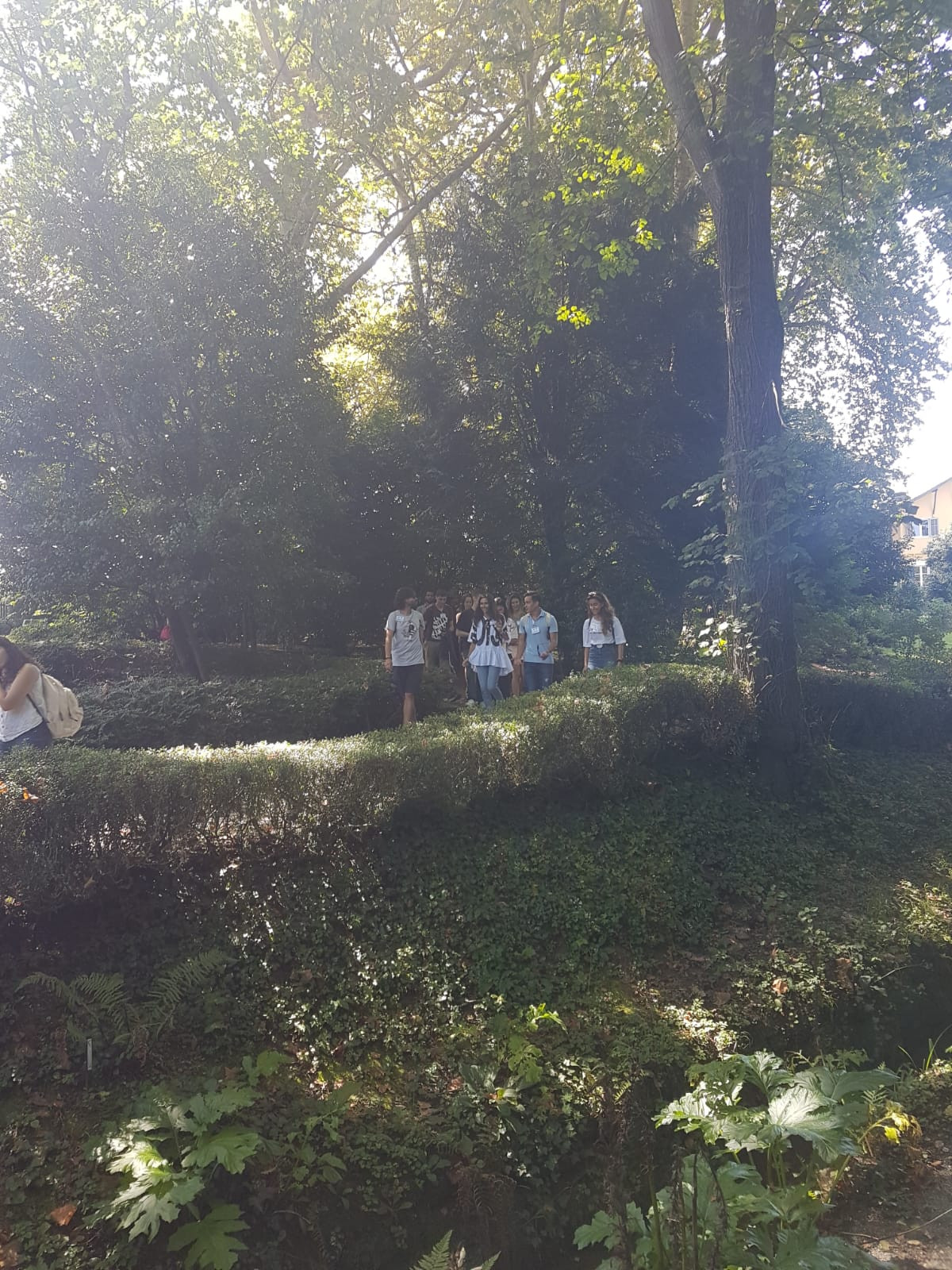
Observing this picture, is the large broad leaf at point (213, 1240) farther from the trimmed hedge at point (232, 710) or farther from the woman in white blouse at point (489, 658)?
the woman in white blouse at point (489, 658)

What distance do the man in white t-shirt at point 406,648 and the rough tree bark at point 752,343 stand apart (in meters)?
3.44

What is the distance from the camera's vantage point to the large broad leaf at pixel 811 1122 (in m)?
2.46

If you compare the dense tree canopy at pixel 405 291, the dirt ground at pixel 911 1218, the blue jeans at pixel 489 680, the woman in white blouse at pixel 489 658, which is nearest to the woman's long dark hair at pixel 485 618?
the woman in white blouse at pixel 489 658

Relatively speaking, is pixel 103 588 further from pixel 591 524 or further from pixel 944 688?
pixel 944 688

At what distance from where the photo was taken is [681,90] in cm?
749

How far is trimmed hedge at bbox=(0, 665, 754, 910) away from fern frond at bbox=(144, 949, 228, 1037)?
72 cm

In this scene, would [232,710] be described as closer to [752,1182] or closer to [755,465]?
[755,465]

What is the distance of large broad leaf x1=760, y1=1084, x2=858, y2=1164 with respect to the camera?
246 cm

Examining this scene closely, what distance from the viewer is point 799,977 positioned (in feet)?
14.5

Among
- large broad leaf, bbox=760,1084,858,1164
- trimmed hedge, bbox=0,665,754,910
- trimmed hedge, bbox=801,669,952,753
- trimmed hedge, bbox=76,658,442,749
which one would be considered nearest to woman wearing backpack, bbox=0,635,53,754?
trimmed hedge, bbox=0,665,754,910

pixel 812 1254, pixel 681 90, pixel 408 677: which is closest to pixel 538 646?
pixel 408 677

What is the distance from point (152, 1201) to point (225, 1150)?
0.78ft

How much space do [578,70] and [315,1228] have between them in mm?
11381

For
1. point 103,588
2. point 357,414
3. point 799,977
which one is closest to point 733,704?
point 799,977
